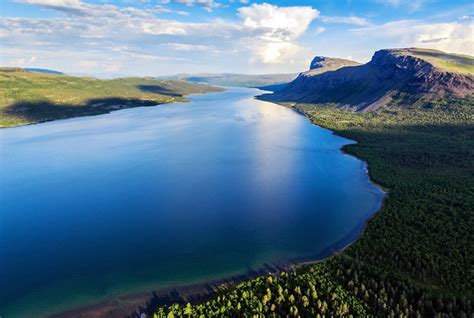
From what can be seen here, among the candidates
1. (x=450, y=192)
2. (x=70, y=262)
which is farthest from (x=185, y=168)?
(x=450, y=192)

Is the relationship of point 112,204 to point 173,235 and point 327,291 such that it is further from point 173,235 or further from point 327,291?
point 327,291

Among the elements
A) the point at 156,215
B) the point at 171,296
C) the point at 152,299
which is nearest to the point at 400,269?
the point at 171,296

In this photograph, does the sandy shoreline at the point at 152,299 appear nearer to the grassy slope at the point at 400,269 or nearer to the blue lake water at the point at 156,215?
the blue lake water at the point at 156,215

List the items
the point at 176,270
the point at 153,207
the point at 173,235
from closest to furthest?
the point at 176,270 → the point at 173,235 → the point at 153,207

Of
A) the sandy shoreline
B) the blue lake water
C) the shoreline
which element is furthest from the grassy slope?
the blue lake water

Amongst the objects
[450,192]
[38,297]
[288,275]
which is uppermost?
[450,192]

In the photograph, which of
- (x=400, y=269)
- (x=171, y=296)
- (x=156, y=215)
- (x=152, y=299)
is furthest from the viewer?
(x=156, y=215)

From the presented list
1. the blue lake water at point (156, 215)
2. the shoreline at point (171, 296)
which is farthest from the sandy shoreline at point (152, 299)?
the blue lake water at point (156, 215)

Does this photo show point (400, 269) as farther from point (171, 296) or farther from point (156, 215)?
point (156, 215)
